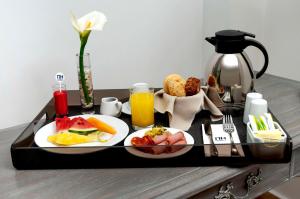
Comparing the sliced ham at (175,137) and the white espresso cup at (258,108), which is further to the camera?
the white espresso cup at (258,108)

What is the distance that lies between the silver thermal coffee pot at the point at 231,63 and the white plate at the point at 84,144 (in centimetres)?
37

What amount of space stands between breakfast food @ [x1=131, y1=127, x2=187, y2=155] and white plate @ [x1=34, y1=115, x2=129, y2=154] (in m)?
0.06

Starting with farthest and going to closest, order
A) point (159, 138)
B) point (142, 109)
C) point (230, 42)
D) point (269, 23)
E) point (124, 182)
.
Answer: point (269, 23), point (230, 42), point (142, 109), point (159, 138), point (124, 182)

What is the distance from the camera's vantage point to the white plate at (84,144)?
0.87 meters

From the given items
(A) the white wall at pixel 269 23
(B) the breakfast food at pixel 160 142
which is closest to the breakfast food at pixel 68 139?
(B) the breakfast food at pixel 160 142

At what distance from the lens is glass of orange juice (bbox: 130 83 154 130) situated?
102cm

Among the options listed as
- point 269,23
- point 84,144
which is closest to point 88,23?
point 84,144

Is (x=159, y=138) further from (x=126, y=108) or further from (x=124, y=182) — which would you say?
(x=126, y=108)

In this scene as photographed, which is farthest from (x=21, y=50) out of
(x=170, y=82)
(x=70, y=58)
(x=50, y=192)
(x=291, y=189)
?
(x=291, y=189)

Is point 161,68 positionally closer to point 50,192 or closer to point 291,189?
point 291,189

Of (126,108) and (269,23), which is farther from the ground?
(269,23)

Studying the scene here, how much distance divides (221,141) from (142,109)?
0.81 feet

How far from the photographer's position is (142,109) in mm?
1017

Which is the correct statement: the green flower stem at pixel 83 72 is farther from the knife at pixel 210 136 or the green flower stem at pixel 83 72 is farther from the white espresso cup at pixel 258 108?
the white espresso cup at pixel 258 108
